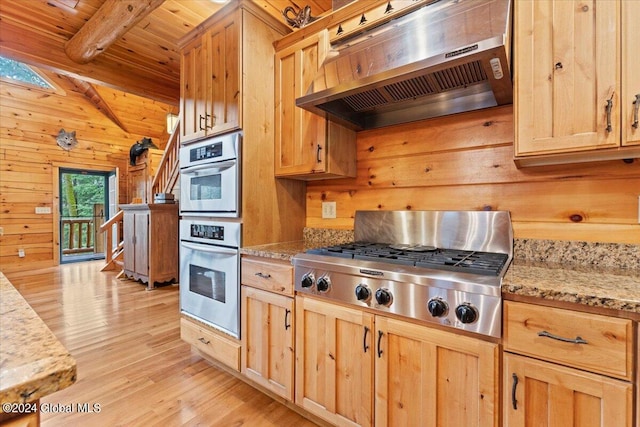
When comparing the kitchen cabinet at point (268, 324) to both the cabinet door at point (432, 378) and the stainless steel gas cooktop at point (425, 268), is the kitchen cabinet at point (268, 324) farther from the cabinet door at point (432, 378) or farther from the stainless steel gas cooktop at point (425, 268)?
the cabinet door at point (432, 378)

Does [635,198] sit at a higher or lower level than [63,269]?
higher

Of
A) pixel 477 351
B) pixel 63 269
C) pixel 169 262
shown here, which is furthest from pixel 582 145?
pixel 63 269

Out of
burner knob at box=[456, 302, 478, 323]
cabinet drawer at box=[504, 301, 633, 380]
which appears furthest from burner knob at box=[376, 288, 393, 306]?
cabinet drawer at box=[504, 301, 633, 380]

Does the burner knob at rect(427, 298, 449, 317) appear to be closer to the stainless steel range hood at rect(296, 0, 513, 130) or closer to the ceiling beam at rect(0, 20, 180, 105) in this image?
the stainless steel range hood at rect(296, 0, 513, 130)

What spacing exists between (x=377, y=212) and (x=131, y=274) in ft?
14.0

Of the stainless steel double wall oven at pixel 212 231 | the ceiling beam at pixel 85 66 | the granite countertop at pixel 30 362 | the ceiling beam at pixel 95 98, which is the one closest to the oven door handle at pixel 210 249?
the stainless steel double wall oven at pixel 212 231

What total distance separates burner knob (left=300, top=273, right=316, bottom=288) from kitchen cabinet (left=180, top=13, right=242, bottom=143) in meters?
1.04

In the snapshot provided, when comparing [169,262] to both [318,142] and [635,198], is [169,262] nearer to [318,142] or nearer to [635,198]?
[318,142]

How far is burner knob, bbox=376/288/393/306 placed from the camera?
1.27 metres

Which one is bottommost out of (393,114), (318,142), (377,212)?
(377,212)

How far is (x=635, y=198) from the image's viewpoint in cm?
135

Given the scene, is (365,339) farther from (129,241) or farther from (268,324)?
(129,241)

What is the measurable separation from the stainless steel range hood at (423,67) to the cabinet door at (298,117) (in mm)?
132

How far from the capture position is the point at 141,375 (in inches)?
83.4
